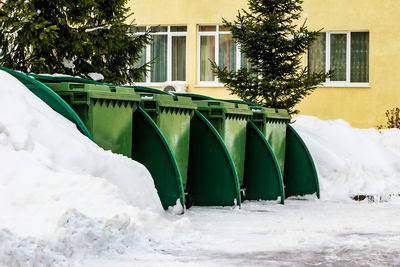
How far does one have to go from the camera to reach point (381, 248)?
6.74 metres

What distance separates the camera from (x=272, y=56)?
53.3 feet

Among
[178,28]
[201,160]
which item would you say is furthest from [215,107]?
[178,28]

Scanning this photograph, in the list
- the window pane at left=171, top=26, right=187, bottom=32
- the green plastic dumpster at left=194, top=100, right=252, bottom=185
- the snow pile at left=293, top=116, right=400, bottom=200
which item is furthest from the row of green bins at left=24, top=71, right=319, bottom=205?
the window pane at left=171, top=26, right=187, bottom=32

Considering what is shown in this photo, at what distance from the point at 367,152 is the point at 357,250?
7.76 metres

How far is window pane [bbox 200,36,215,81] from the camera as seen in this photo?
78.9 ft

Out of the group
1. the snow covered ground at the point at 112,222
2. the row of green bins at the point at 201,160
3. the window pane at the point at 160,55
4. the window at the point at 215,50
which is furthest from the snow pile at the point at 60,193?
the window pane at the point at 160,55

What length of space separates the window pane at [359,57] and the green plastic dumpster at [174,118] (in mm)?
13633

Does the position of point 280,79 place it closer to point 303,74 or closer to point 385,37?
point 303,74

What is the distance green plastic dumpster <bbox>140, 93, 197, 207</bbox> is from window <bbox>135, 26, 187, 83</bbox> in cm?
1452

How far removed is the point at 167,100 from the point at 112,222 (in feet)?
11.7

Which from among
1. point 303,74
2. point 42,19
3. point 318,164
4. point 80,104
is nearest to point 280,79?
point 303,74

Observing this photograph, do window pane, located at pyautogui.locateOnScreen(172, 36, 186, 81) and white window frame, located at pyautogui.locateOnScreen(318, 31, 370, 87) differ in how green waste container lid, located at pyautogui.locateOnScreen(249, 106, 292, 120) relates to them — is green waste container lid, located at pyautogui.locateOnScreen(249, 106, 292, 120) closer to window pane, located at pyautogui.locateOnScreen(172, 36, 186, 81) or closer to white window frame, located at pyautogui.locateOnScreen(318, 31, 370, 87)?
white window frame, located at pyautogui.locateOnScreen(318, 31, 370, 87)

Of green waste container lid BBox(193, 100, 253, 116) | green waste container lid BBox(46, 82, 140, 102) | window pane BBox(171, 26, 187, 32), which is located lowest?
green waste container lid BBox(193, 100, 253, 116)

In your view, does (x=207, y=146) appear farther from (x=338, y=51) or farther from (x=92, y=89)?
(x=338, y=51)
